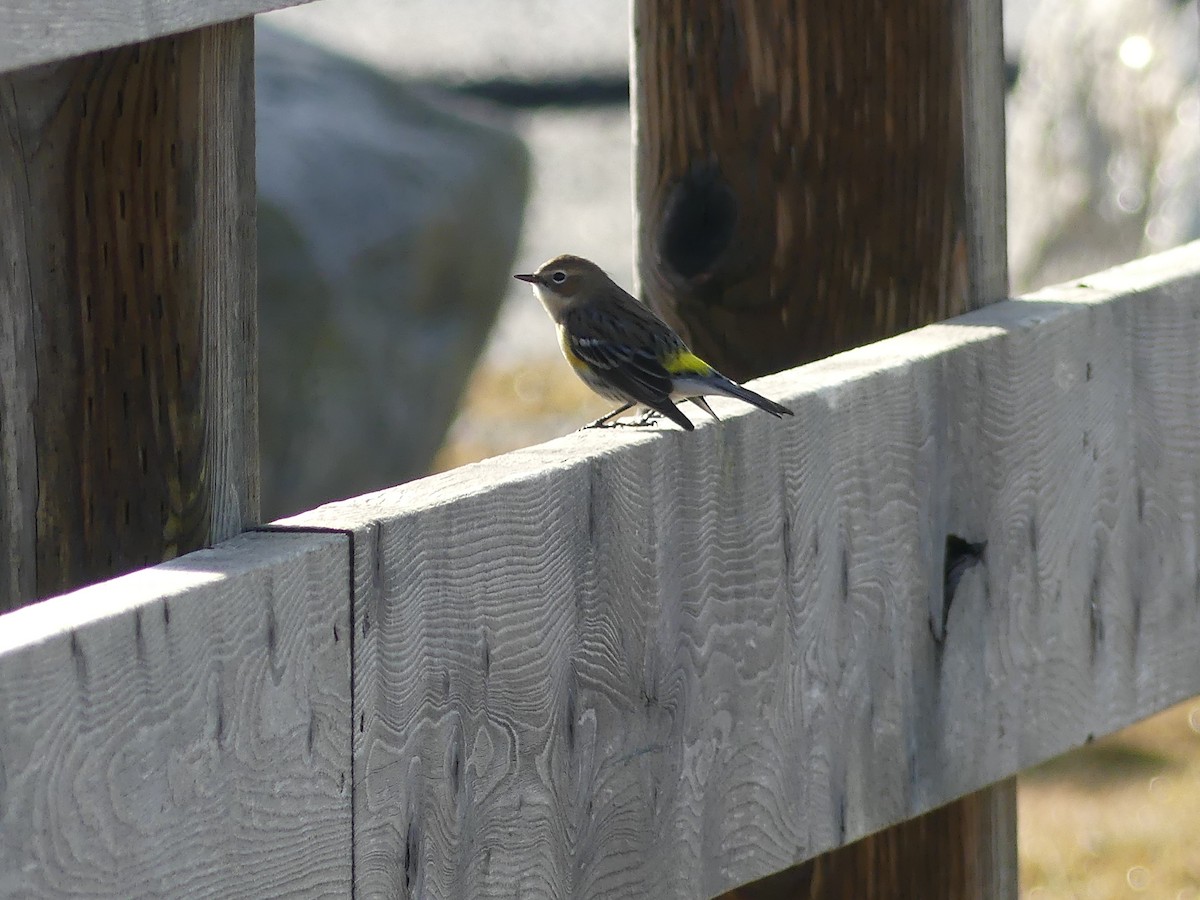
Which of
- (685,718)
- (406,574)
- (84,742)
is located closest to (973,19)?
(685,718)

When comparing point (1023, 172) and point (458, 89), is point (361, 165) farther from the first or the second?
point (458, 89)

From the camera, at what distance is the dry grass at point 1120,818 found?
6168 mm

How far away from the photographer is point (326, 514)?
Answer: 200 cm

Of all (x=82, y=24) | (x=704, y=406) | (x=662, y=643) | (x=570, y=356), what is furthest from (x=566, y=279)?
(x=82, y=24)

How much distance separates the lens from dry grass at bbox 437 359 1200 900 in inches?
243

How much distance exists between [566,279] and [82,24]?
408 centimetres

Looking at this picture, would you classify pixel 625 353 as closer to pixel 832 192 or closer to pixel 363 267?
pixel 832 192

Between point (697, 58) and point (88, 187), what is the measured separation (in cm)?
143

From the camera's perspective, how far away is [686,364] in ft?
13.4

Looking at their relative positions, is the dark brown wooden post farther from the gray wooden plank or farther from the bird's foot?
the gray wooden plank

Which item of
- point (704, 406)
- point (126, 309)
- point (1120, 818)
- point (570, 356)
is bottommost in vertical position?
point (1120, 818)

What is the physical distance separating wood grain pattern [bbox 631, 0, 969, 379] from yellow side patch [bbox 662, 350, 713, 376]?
12 cm

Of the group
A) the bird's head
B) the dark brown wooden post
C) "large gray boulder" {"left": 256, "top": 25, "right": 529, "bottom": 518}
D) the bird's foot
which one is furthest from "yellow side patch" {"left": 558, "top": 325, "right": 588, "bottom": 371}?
"large gray boulder" {"left": 256, "top": 25, "right": 529, "bottom": 518}

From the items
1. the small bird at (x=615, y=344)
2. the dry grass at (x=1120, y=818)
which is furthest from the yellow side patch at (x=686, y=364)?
the dry grass at (x=1120, y=818)
